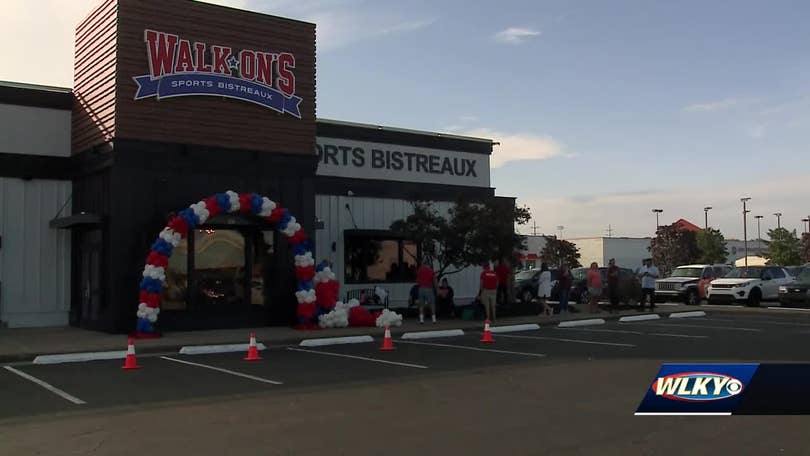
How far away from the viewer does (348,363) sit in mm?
12875

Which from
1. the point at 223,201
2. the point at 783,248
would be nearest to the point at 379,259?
the point at 223,201

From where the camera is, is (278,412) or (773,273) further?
(773,273)

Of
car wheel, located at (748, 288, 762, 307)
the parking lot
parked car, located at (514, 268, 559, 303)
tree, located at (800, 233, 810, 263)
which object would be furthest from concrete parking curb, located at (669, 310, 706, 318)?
tree, located at (800, 233, 810, 263)

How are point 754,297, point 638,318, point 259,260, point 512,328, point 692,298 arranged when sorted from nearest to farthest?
point 512,328
point 259,260
point 638,318
point 754,297
point 692,298

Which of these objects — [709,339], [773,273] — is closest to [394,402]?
[709,339]

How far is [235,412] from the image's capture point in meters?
8.61

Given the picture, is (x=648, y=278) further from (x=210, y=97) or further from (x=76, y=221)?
(x=76, y=221)

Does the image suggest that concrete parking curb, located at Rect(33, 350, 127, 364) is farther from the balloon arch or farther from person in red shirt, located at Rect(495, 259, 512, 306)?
person in red shirt, located at Rect(495, 259, 512, 306)

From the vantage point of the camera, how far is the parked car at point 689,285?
1192 inches

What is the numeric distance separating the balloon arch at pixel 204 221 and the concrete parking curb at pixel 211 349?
223 centimetres

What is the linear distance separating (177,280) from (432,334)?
6392mm

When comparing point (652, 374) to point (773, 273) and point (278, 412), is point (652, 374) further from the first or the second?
point (773, 273)

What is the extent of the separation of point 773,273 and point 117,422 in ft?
93.4

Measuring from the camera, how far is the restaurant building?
58.7 feet
